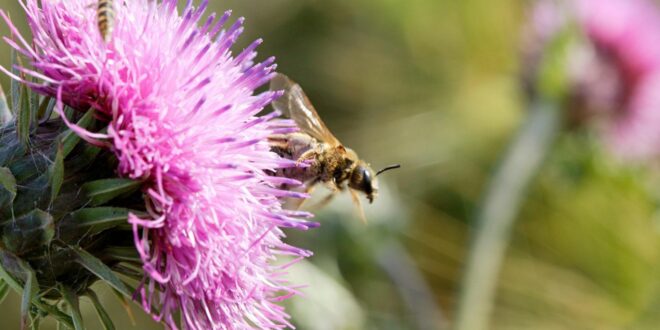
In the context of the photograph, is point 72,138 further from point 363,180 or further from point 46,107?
point 363,180

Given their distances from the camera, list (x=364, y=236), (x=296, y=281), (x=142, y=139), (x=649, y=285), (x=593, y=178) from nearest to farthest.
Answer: (x=142, y=139), (x=296, y=281), (x=364, y=236), (x=593, y=178), (x=649, y=285)

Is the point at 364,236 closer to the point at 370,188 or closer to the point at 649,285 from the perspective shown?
the point at 370,188

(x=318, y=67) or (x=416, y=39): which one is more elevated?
(x=416, y=39)

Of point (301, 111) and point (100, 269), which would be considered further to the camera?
point (301, 111)

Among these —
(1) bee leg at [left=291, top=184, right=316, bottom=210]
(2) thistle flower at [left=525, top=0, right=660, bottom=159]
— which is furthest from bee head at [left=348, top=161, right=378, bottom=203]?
(2) thistle flower at [left=525, top=0, right=660, bottom=159]

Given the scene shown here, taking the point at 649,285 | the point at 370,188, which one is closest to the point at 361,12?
the point at 649,285

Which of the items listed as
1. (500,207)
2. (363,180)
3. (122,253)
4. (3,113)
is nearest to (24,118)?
(3,113)

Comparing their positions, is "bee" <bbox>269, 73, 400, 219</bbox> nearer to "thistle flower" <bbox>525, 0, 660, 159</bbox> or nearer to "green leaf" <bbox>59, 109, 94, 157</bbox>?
"green leaf" <bbox>59, 109, 94, 157</bbox>
